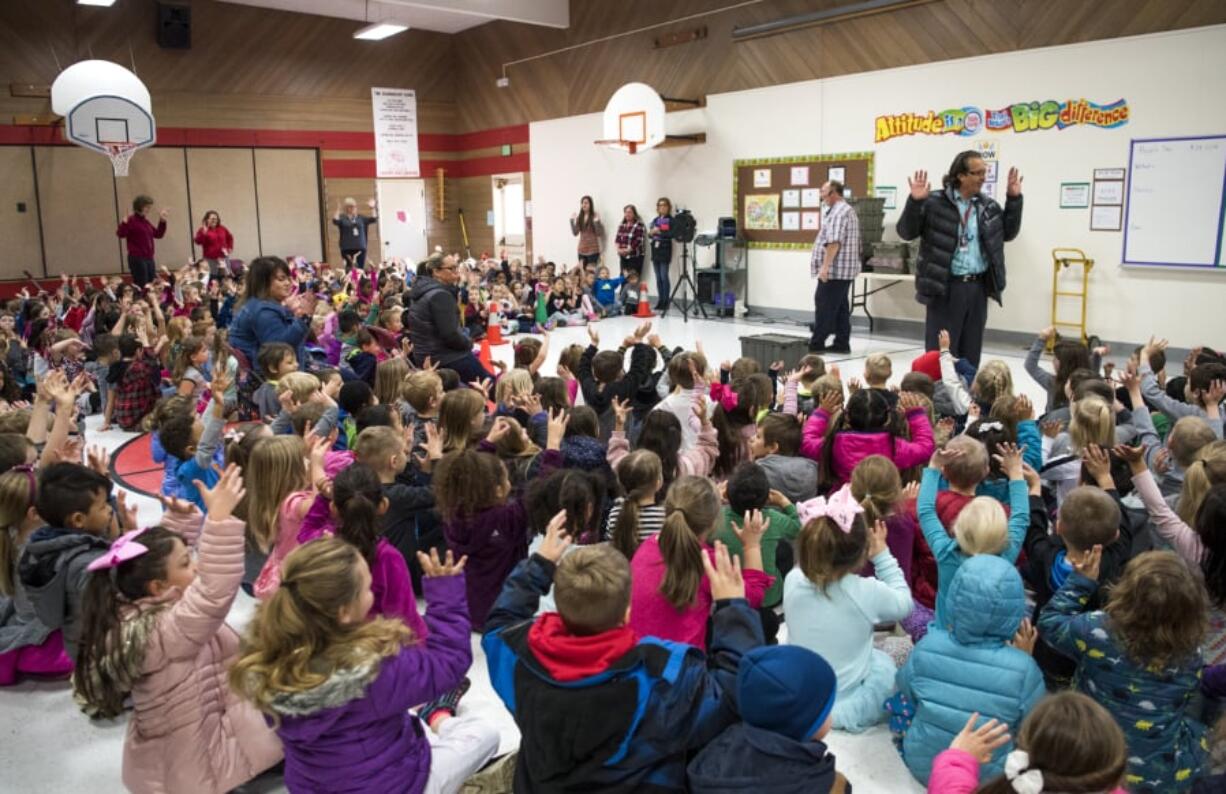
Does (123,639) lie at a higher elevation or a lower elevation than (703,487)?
lower

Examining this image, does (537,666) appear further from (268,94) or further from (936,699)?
(268,94)

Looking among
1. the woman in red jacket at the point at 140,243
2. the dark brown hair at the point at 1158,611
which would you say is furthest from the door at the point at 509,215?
the dark brown hair at the point at 1158,611

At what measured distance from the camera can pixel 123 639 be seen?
202 cm

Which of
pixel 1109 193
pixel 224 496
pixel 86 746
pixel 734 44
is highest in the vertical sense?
pixel 734 44

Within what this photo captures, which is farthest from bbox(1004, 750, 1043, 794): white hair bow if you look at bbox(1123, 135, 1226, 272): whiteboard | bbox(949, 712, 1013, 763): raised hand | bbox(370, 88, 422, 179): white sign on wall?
bbox(370, 88, 422, 179): white sign on wall

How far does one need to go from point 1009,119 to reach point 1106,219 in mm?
1353

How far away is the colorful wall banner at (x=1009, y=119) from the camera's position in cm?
829

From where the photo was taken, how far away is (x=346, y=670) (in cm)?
180

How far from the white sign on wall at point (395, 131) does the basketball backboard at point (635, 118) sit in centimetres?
526

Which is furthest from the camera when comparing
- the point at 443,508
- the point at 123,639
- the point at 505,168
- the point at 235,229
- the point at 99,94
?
the point at 505,168

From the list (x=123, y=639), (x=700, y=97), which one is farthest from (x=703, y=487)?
(x=700, y=97)

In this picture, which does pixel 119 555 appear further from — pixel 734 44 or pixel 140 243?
pixel 140 243

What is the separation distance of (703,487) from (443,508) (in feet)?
3.08

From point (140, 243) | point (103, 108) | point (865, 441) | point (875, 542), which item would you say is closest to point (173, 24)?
point (103, 108)
